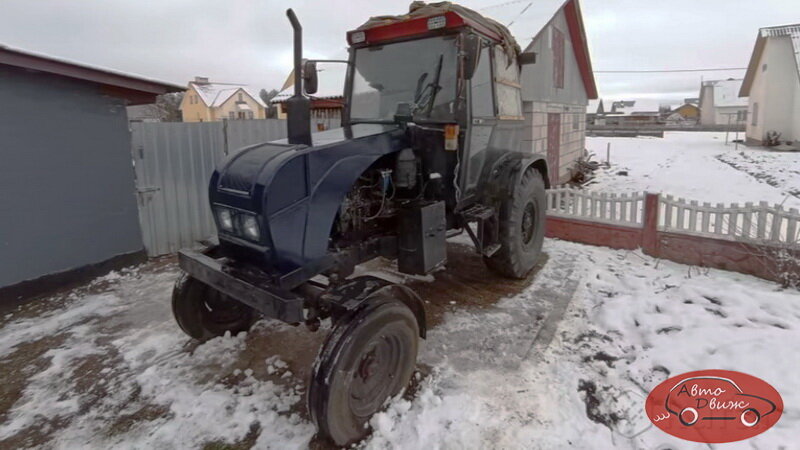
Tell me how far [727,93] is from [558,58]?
1972 inches

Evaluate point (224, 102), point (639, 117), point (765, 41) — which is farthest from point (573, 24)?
point (639, 117)

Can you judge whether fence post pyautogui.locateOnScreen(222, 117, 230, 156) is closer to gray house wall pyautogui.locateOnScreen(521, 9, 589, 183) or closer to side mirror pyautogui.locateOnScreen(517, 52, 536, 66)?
side mirror pyautogui.locateOnScreen(517, 52, 536, 66)

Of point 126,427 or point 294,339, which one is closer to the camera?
point 126,427

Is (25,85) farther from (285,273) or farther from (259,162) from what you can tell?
(285,273)

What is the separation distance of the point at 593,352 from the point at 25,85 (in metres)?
5.86

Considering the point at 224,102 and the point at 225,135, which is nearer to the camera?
the point at 225,135

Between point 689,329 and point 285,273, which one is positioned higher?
point 285,273

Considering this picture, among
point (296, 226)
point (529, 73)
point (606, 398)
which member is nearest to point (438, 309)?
point (606, 398)

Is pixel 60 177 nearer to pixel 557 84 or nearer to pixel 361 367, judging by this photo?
pixel 361 367

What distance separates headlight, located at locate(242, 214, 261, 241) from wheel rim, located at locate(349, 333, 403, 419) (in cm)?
96

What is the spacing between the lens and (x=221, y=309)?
376cm

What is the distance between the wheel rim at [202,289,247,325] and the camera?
365 cm

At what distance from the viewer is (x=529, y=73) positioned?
899 centimetres

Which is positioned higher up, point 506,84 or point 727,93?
point 727,93
